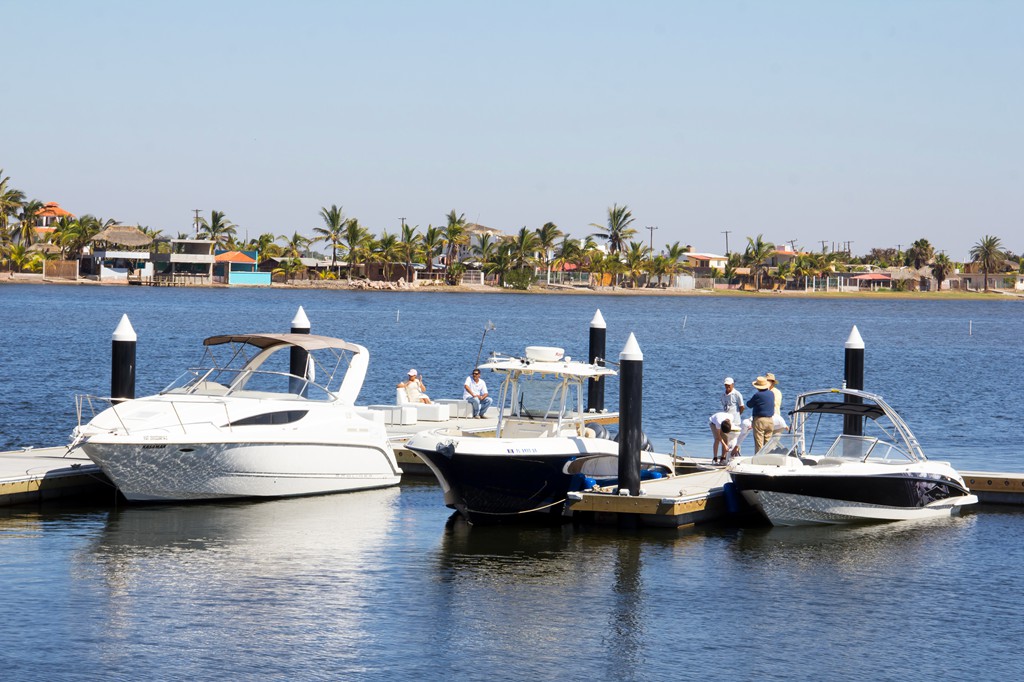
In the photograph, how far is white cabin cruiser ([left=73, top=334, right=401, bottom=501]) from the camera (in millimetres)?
21641

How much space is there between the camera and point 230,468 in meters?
22.3

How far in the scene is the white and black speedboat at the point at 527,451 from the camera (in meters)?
21.0

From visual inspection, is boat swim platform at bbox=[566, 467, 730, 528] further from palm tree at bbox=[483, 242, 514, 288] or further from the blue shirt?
palm tree at bbox=[483, 242, 514, 288]

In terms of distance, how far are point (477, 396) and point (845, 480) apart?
419 inches

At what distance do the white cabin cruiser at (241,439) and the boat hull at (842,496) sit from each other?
22.5 feet

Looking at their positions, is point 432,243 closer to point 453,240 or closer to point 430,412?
point 453,240

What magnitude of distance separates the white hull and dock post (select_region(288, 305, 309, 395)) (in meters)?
8.04

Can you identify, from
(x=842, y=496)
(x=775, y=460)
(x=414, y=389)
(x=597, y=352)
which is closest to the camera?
(x=775, y=460)

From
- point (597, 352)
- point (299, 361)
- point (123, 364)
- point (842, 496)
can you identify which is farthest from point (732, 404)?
point (123, 364)

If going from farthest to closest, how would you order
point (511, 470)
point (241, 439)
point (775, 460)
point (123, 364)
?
1. point (123, 364)
2. point (241, 439)
3. point (775, 460)
4. point (511, 470)

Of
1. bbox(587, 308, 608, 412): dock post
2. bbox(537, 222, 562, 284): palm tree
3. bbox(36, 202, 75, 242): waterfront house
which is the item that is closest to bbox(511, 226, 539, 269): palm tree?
bbox(537, 222, 562, 284): palm tree

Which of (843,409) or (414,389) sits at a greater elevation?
(843,409)

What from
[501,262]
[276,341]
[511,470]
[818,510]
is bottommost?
[818,510]

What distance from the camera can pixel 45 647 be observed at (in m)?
14.6
